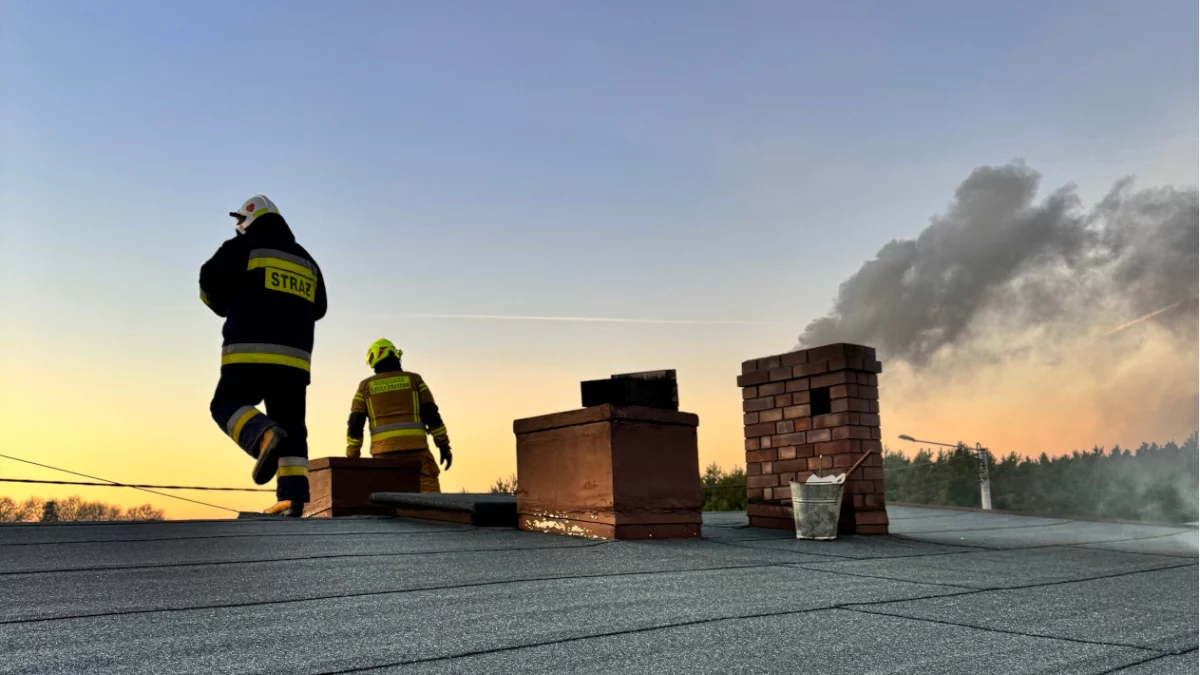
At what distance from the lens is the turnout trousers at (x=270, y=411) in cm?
774

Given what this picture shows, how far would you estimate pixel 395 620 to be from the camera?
312 centimetres

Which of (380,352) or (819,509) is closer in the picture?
(819,509)

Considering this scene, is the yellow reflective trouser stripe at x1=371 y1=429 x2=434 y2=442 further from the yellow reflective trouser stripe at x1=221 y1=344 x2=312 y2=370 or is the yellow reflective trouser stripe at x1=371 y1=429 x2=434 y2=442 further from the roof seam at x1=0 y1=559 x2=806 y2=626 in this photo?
the roof seam at x1=0 y1=559 x2=806 y2=626

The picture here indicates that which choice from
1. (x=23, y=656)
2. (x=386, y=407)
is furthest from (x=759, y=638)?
(x=386, y=407)

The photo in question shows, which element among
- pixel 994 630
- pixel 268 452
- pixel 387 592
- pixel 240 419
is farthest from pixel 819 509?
pixel 240 419

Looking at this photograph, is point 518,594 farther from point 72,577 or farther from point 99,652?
point 72,577

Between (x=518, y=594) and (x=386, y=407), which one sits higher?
(x=386, y=407)

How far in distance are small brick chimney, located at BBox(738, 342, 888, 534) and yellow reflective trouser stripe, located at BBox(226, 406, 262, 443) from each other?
431cm

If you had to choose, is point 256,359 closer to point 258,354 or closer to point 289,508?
point 258,354

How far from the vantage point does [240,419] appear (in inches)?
305

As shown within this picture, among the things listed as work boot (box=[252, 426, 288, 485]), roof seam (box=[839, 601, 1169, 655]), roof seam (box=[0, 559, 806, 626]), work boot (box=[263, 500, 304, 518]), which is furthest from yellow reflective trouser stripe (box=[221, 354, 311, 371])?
roof seam (box=[839, 601, 1169, 655])

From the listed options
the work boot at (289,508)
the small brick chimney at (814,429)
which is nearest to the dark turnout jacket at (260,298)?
the work boot at (289,508)

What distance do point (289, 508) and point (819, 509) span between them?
4646 millimetres

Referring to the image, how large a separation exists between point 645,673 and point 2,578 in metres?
3.12
